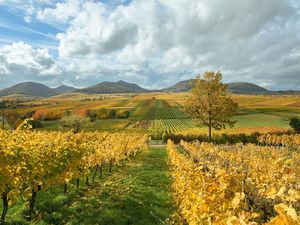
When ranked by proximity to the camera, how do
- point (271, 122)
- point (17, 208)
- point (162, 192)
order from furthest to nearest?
point (271, 122), point (162, 192), point (17, 208)

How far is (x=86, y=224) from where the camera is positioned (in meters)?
8.56

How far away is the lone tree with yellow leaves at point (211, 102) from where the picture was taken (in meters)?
39.1

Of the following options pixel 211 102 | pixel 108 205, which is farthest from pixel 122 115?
pixel 108 205

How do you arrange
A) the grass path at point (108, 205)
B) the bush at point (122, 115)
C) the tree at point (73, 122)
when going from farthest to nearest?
the bush at point (122, 115), the tree at point (73, 122), the grass path at point (108, 205)

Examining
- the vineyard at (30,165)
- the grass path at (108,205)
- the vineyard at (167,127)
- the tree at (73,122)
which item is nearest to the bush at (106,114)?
the tree at (73,122)

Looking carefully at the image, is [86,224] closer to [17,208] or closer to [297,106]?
[17,208]

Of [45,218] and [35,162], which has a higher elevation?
[35,162]

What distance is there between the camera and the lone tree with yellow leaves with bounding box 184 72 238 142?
39094 millimetres

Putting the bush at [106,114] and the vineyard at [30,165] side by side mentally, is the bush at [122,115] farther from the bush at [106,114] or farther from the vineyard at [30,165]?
the vineyard at [30,165]

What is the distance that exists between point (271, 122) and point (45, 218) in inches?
2911

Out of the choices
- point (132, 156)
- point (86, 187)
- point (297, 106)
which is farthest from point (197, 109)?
point (297, 106)

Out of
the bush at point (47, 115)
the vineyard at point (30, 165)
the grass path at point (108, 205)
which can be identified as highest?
the vineyard at point (30, 165)

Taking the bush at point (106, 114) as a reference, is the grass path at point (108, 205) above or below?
above

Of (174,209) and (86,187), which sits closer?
(174,209)
